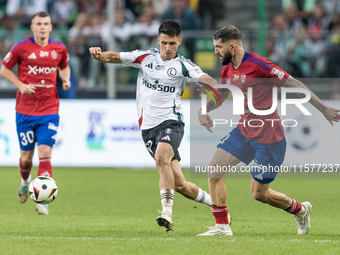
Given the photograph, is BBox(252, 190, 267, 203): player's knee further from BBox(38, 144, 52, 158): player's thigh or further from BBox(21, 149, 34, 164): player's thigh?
BBox(21, 149, 34, 164): player's thigh

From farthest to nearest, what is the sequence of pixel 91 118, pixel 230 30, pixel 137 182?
1. pixel 91 118
2. pixel 137 182
3. pixel 230 30

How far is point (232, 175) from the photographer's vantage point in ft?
52.2

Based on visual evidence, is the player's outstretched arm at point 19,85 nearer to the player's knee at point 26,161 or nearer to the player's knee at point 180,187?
the player's knee at point 26,161

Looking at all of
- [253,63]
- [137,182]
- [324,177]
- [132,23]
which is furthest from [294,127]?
[253,63]

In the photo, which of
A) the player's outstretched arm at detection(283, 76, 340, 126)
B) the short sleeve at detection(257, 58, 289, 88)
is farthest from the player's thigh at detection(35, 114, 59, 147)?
the player's outstretched arm at detection(283, 76, 340, 126)

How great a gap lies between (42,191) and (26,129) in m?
1.72

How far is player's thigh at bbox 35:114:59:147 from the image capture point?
1006 cm

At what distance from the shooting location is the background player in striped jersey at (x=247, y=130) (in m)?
7.78

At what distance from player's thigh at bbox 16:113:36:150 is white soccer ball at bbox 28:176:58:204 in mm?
1485

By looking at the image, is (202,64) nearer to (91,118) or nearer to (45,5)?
(91,118)

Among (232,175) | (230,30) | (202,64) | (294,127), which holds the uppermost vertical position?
(230,30)

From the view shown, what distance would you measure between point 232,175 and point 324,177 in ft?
6.25

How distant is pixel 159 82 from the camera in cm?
854

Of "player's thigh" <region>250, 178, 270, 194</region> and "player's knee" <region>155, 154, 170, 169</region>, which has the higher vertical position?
"player's knee" <region>155, 154, 170, 169</region>
